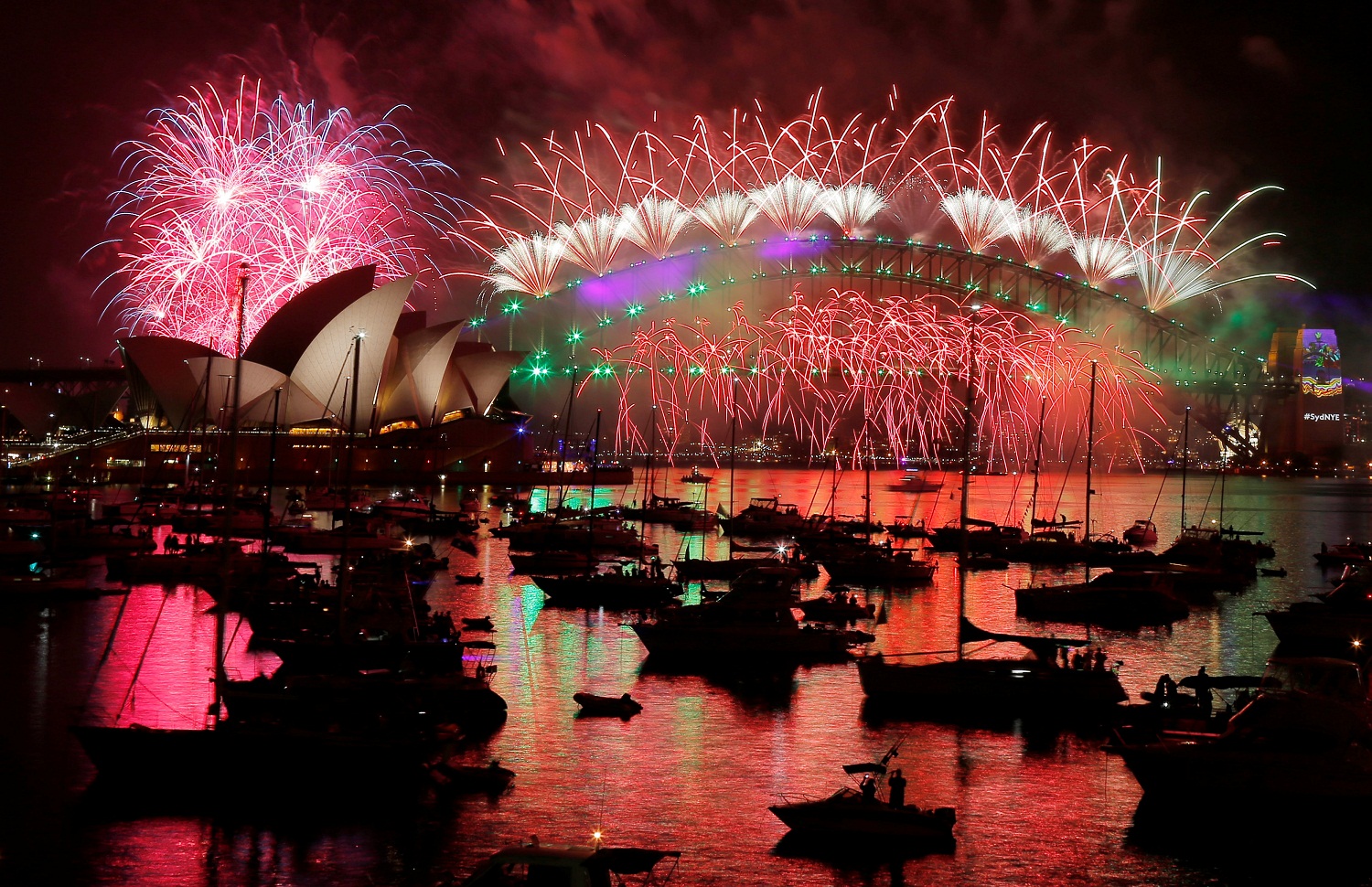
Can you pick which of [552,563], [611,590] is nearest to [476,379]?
[552,563]

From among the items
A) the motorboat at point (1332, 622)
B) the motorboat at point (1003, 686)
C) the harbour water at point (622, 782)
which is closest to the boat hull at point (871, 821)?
the harbour water at point (622, 782)

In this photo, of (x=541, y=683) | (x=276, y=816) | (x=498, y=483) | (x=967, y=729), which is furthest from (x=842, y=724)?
(x=498, y=483)

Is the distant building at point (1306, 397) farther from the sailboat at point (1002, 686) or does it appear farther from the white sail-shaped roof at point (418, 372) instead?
the sailboat at point (1002, 686)

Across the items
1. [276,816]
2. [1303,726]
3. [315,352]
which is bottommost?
[276,816]

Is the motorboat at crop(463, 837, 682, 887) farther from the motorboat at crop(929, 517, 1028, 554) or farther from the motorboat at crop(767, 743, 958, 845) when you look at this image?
the motorboat at crop(929, 517, 1028, 554)

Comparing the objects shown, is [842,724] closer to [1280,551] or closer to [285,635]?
[285,635]

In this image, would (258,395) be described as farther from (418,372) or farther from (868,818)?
(868,818)

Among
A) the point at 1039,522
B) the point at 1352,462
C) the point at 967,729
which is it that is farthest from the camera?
the point at 1352,462
